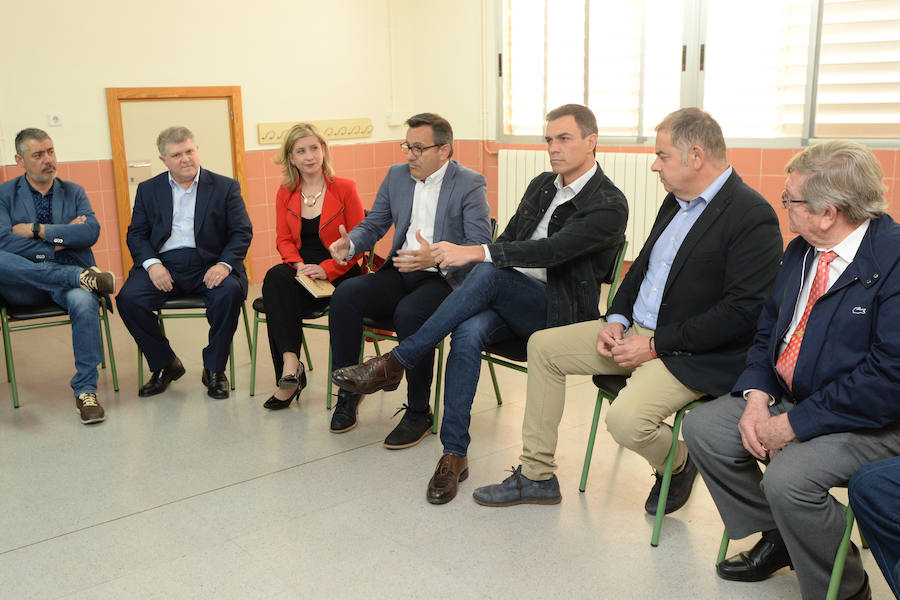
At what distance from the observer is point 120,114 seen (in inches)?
214

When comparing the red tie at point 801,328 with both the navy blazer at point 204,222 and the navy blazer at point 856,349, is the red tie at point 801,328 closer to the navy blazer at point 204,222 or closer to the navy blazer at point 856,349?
the navy blazer at point 856,349

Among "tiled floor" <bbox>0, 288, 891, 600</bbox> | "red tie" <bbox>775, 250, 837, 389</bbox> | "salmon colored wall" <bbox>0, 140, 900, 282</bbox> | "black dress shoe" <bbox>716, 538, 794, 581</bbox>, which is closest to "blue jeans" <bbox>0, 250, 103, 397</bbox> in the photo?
"tiled floor" <bbox>0, 288, 891, 600</bbox>

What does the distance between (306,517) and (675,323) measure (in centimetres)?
135

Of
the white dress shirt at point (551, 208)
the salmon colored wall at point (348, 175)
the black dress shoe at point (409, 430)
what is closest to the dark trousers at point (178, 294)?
the black dress shoe at point (409, 430)

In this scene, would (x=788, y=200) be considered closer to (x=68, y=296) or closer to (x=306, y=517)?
(x=306, y=517)

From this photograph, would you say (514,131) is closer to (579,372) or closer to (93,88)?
(93,88)

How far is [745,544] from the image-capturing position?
2.48m

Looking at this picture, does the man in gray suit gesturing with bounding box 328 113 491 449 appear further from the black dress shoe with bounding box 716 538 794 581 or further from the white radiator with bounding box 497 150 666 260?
the white radiator with bounding box 497 150 666 260

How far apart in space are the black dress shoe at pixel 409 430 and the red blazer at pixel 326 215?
2.79ft

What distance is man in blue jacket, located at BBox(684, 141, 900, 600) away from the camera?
6.46 feet

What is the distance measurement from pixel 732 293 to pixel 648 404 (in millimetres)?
412

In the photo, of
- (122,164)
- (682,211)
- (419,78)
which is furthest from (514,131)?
(682,211)

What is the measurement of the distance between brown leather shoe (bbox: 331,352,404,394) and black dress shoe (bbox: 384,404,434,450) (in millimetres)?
310

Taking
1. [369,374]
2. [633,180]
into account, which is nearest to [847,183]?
[369,374]
